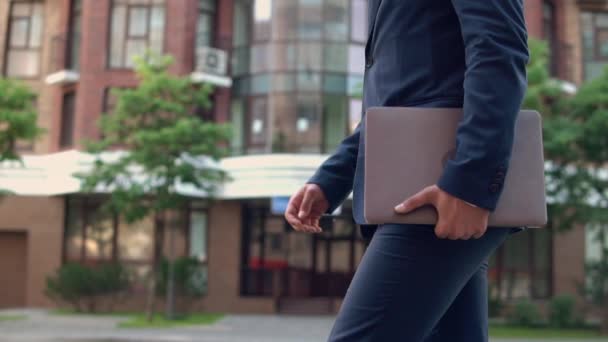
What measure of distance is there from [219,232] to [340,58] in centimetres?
675

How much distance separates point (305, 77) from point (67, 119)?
336 inches

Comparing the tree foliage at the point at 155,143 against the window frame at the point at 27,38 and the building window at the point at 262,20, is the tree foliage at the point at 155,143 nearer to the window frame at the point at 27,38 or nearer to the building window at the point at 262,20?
the building window at the point at 262,20

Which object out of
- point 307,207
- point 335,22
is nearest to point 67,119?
point 335,22

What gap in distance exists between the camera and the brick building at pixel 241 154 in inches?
955

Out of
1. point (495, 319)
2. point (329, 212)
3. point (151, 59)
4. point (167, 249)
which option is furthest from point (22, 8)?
point (329, 212)

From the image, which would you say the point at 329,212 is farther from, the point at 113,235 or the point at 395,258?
the point at 113,235

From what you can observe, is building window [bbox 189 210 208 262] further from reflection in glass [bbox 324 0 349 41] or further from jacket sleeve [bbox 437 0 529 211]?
jacket sleeve [bbox 437 0 529 211]

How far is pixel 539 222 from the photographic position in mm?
1826

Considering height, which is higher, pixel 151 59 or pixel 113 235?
pixel 151 59

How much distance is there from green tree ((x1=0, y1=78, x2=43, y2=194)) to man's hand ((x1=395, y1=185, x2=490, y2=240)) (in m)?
18.4

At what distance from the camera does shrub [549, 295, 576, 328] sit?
72.8 ft

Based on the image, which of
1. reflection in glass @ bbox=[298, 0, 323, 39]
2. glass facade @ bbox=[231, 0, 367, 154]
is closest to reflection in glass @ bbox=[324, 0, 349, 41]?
glass facade @ bbox=[231, 0, 367, 154]

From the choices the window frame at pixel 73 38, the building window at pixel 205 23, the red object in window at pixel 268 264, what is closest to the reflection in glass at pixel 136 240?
the red object in window at pixel 268 264

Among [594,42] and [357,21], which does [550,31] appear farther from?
[357,21]
